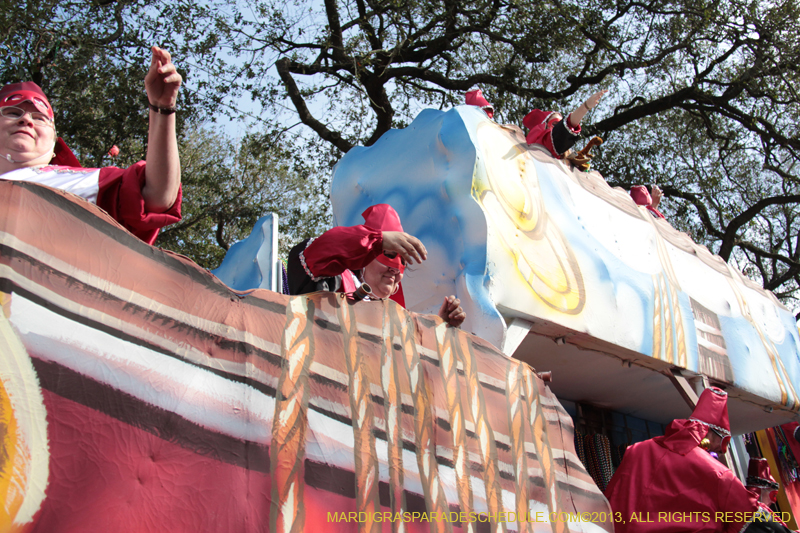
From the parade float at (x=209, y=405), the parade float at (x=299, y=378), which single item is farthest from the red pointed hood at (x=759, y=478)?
the parade float at (x=209, y=405)

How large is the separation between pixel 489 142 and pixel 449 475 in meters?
2.21

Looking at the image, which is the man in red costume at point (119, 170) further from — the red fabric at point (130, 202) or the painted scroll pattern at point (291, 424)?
the painted scroll pattern at point (291, 424)

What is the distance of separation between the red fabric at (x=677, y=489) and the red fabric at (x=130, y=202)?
2525 millimetres

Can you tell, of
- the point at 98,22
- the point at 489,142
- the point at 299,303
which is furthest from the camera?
the point at 98,22

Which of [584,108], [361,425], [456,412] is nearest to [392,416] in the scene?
[361,425]

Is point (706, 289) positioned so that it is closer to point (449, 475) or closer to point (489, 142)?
point (489, 142)

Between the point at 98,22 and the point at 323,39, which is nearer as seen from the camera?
the point at 98,22

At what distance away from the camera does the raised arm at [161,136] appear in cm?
144

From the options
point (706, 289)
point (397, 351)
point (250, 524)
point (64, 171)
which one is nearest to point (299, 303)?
point (397, 351)

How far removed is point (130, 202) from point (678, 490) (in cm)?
270

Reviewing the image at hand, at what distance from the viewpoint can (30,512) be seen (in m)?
1.11

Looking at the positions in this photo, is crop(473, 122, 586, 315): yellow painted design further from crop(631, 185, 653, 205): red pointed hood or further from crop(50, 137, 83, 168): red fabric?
crop(50, 137, 83, 168): red fabric

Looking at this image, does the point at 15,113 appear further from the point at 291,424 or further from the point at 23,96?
the point at 291,424

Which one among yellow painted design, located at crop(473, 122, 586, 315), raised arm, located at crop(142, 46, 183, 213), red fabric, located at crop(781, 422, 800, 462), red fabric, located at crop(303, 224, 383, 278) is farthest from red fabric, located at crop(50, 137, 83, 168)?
red fabric, located at crop(781, 422, 800, 462)
